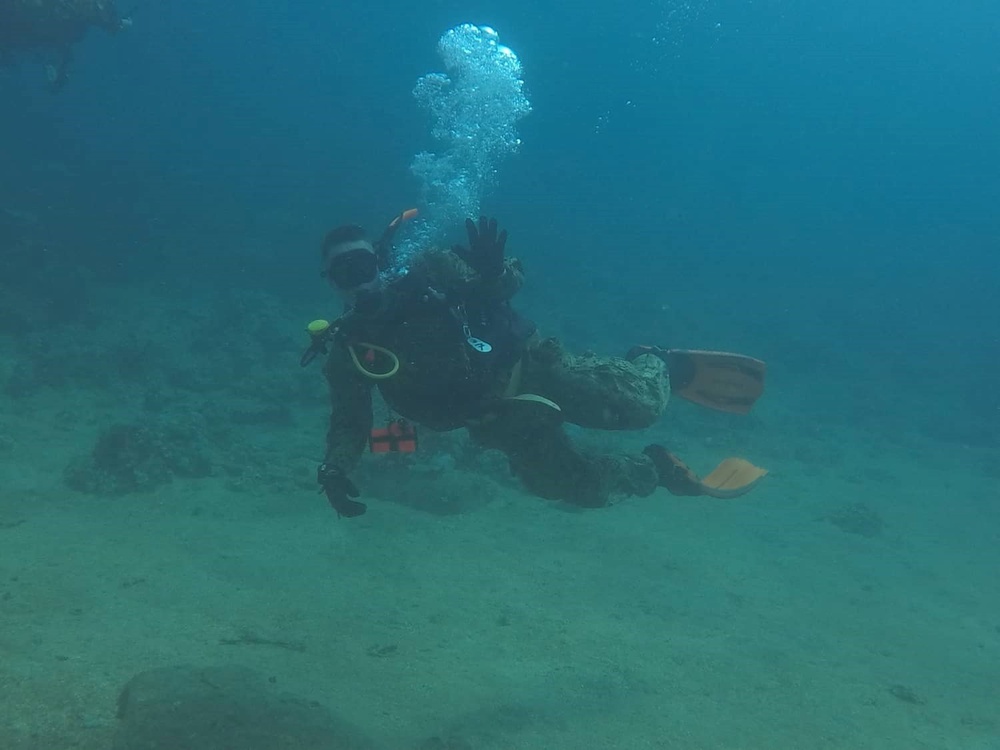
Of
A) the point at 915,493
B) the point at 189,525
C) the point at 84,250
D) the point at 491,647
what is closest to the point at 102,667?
the point at 491,647

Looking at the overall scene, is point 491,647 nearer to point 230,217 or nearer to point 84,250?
point 84,250

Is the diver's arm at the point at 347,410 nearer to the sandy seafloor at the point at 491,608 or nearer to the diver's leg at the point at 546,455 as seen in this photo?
the diver's leg at the point at 546,455

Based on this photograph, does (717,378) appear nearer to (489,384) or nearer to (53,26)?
(489,384)

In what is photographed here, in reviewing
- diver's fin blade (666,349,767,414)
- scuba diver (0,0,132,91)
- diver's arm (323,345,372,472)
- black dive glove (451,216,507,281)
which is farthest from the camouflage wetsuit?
scuba diver (0,0,132,91)

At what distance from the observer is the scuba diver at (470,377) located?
4.96 meters

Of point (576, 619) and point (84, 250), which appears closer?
point (576, 619)

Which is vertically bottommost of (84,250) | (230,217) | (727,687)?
(727,687)

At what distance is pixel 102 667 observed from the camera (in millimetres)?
4312

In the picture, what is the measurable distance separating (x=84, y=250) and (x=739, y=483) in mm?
23412

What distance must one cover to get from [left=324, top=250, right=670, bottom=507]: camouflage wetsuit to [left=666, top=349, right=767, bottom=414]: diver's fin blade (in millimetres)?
804

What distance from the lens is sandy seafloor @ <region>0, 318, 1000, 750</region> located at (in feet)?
15.7

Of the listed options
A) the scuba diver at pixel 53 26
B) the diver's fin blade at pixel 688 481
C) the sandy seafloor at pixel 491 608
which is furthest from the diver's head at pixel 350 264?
the scuba diver at pixel 53 26

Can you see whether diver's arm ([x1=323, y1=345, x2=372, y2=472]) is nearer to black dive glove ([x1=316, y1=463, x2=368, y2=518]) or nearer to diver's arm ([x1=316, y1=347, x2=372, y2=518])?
diver's arm ([x1=316, y1=347, x2=372, y2=518])

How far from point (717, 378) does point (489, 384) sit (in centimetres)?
294
